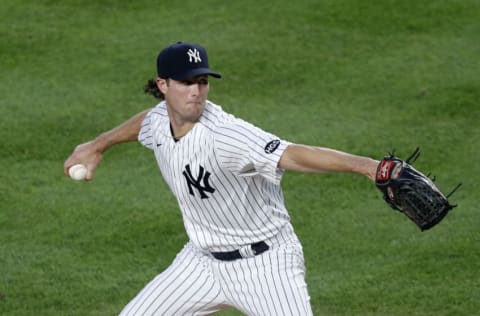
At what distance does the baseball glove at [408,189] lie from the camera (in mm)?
5172

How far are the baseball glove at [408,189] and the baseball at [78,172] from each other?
224 cm

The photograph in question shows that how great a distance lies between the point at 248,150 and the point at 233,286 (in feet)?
2.96

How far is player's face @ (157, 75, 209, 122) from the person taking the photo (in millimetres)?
6086

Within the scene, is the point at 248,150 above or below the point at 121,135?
above

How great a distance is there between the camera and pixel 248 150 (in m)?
5.67

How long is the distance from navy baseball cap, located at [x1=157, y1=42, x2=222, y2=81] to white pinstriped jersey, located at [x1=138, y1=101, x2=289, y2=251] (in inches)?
8.7

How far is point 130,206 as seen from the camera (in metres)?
9.91

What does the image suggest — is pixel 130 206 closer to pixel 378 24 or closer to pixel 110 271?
pixel 110 271

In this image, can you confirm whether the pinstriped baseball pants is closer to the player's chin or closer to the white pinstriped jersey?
the white pinstriped jersey

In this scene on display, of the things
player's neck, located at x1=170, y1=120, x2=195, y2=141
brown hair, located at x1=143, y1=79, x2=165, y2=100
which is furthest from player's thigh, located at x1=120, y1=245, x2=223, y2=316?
brown hair, located at x1=143, y1=79, x2=165, y2=100

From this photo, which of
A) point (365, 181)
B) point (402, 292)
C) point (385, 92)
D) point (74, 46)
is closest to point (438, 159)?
point (365, 181)

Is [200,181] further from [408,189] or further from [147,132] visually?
[408,189]

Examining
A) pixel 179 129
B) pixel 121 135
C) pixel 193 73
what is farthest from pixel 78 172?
pixel 193 73

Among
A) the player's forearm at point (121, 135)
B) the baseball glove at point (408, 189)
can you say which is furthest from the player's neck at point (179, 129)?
the baseball glove at point (408, 189)
